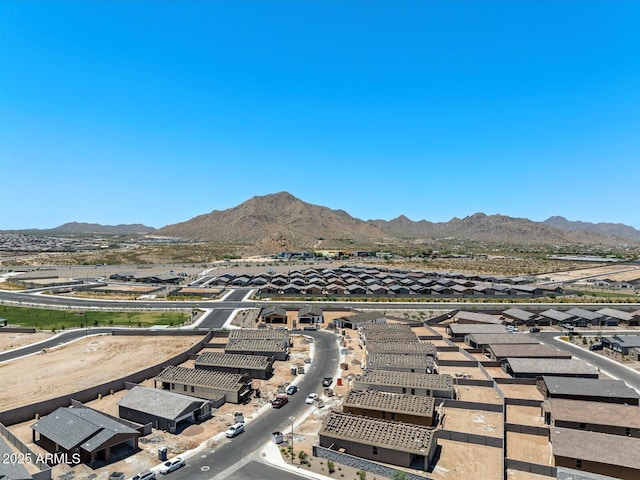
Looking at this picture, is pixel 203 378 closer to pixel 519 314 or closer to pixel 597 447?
pixel 597 447

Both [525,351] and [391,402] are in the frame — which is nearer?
[391,402]

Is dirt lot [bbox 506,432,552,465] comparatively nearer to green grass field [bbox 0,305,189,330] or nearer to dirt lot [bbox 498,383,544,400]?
dirt lot [bbox 498,383,544,400]

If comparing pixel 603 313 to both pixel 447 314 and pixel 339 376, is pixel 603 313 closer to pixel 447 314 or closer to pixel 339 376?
pixel 447 314

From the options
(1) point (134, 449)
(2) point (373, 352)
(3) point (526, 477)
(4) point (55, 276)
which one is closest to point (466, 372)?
(2) point (373, 352)

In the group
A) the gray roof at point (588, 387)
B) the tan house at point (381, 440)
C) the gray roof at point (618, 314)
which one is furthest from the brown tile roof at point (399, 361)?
the gray roof at point (618, 314)

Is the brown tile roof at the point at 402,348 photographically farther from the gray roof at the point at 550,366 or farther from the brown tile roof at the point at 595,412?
the brown tile roof at the point at 595,412

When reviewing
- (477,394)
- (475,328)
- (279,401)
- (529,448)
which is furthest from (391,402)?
(475,328)
